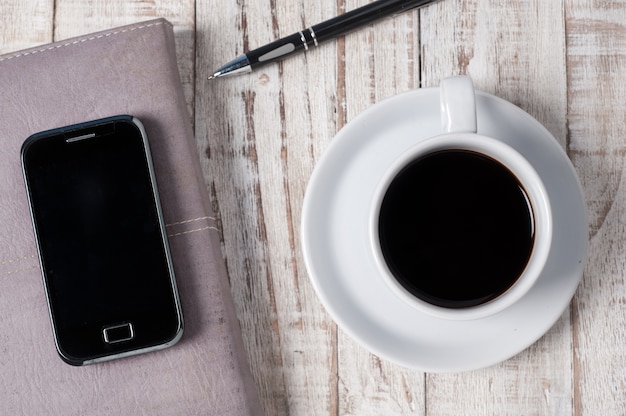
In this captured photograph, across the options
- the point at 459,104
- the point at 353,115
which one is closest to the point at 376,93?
the point at 353,115

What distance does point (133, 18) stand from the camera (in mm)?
654

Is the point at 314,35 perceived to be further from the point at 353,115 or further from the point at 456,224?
the point at 456,224

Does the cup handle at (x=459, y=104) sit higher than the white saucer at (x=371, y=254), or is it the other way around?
the cup handle at (x=459, y=104)

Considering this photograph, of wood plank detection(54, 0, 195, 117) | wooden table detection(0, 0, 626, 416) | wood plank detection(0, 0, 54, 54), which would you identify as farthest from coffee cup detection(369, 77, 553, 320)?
wood plank detection(0, 0, 54, 54)

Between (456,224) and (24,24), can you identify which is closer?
(456,224)

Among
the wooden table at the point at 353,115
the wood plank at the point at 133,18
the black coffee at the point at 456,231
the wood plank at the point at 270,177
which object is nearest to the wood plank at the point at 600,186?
the wooden table at the point at 353,115

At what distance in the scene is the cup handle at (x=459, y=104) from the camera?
1.61ft

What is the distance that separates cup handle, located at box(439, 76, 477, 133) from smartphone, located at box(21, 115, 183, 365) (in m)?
0.27

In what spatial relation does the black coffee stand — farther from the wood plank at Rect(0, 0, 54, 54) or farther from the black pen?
the wood plank at Rect(0, 0, 54, 54)

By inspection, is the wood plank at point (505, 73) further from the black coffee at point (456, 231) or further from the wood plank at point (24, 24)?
the wood plank at point (24, 24)

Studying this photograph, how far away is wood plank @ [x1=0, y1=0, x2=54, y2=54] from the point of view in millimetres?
657

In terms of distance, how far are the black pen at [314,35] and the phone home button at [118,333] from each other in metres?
0.24

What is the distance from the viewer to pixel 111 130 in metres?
0.61

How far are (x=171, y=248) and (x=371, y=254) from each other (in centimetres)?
18
